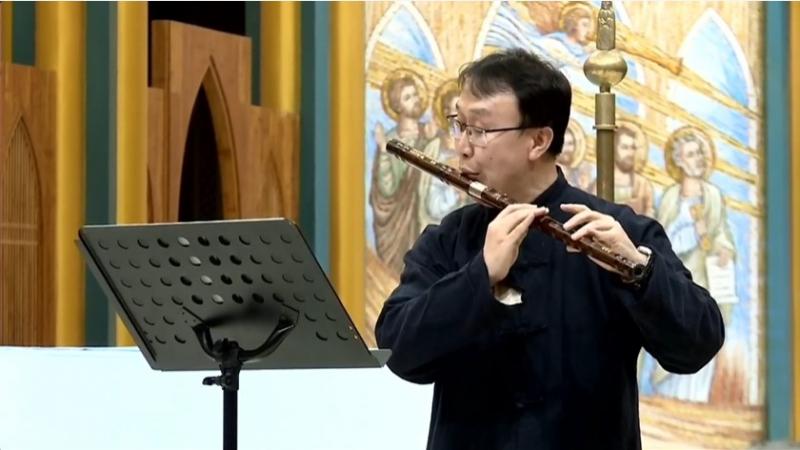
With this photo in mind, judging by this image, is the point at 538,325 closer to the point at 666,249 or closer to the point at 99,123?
the point at 666,249

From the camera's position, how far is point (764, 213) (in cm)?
863

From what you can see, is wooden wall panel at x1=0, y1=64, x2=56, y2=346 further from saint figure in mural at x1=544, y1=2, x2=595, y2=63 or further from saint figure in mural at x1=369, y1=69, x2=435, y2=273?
saint figure in mural at x1=544, y1=2, x2=595, y2=63

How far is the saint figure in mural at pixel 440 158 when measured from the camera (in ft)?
28.6

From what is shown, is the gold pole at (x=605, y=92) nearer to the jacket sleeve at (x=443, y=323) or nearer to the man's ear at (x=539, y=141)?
the man's ear at (x=539, y=141)

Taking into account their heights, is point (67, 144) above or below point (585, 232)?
above

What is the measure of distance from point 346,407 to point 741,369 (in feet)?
15.7

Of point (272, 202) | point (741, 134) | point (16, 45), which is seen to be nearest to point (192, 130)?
point (272, 202)

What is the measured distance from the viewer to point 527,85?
9.86ft

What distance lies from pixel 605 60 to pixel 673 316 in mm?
1866

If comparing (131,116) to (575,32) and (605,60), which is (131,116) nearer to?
(575,32)

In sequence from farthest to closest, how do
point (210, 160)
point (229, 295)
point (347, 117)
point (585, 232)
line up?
point (347, 117) → point (210, 160) → point (229, 295) → point (585, 232)

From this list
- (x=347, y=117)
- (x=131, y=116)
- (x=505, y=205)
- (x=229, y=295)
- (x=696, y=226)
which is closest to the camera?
(x=505, y=205)

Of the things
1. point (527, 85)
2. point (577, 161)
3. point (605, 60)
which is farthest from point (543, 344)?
point (577, 161)

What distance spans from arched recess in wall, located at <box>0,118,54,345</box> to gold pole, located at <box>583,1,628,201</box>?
325cm
